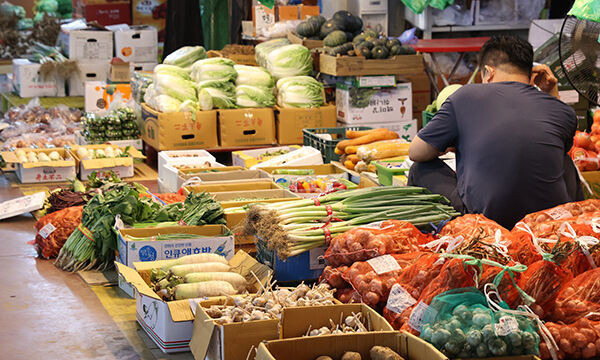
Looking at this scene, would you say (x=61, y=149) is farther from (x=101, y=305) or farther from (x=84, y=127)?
(x=101, y=305)

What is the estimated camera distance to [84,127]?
29.5ft

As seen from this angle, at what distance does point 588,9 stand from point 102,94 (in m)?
6.69

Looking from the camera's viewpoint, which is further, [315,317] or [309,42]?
[309,42]

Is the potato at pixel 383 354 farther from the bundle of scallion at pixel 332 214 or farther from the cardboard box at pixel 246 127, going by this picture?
the cardboard box at pixel 246 127

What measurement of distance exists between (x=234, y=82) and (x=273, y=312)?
5.51 m

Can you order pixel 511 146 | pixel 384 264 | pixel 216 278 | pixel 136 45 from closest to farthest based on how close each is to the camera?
pixel 384 264 → pixel 216 278 → pixel 511 146 → pixel 136 45

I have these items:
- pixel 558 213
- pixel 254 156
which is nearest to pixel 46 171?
pixel 254 156

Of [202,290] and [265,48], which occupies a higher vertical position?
[265,48]

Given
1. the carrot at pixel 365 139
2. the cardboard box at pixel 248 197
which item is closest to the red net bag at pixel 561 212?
the cardboard box at pixel 248 197

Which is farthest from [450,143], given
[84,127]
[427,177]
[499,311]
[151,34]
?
[151,34]

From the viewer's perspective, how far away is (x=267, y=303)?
360 centimetres

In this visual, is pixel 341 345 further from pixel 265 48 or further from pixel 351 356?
pixel 265 48

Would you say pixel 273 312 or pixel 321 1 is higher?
pixel 321 1

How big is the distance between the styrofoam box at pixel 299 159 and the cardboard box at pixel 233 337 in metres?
3.24
